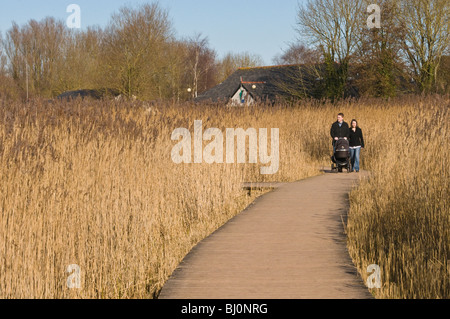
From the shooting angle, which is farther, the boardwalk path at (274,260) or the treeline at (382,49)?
the treeline at (382,49)

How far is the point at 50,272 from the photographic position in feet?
18.6

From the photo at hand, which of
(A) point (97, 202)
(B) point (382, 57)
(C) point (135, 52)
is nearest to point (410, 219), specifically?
(A) point (97, 202)

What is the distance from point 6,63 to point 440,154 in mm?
69989

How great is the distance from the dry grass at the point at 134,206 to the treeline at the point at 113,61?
31.0 metres

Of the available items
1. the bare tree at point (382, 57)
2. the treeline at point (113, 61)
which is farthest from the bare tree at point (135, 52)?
the bare tree at point (382, 57)

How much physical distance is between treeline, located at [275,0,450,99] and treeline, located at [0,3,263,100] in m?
14.3

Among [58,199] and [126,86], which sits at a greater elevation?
[126,86]

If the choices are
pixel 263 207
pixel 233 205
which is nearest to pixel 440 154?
pixel 263 207

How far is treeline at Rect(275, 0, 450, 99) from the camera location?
33.7m

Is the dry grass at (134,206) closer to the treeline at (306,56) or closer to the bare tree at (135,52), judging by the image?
the treeline at (306,56)

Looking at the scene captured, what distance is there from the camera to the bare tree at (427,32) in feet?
111

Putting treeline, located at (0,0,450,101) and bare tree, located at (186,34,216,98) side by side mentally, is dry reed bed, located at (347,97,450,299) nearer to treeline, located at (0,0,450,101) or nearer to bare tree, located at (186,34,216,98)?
treeline, located at (0,0,450,101)

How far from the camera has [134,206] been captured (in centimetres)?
731
